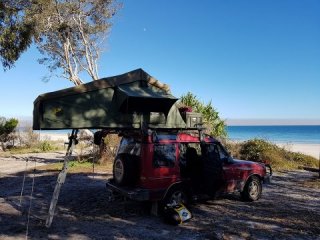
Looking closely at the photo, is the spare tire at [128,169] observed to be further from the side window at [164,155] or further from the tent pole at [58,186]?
the tent pole at [58,186]

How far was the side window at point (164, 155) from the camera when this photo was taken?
9.14m

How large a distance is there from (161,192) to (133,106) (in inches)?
85.9

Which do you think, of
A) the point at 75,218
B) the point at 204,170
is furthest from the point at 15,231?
the point at 204,170

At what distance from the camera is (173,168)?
9453mm

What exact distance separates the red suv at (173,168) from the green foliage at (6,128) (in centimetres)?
2411

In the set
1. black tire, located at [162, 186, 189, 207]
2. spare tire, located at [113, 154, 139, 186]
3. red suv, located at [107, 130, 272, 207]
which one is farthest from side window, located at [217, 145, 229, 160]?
spare tire, located at [113, 154, 139, 186]

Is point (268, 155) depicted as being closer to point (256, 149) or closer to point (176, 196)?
point (256, 149)

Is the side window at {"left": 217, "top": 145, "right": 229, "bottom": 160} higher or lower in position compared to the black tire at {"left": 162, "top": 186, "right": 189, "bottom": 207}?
higher

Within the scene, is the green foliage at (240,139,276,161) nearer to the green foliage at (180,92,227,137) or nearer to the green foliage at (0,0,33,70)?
the green foliage at (180,92,227,137)

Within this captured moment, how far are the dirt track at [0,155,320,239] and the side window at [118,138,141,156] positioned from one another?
1.57m

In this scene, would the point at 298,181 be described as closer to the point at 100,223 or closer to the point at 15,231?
the point at 100,223

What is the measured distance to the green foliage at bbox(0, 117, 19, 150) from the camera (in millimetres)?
31336

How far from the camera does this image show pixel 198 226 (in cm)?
866

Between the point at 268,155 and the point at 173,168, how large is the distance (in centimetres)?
1297
